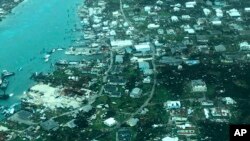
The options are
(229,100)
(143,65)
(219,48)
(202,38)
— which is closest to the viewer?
(229,100)

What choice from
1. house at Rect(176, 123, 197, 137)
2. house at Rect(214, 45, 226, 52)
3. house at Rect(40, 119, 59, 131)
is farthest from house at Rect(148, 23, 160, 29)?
house at Rect(40, 119, 59, 131)

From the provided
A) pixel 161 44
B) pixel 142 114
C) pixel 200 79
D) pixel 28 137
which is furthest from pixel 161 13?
pixel 28 137

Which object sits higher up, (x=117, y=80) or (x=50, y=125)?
(x=50, y=125)

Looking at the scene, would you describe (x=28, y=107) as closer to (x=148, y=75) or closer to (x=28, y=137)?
(x=28, y=137)

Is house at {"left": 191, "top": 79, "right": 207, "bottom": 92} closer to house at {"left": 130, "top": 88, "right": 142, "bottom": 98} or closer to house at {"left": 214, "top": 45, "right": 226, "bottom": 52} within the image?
house at {"left": 130, "top": 88, "right": 142, "bottom": 98}

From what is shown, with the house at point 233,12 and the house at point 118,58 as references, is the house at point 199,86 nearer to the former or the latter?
the house at point 118,58

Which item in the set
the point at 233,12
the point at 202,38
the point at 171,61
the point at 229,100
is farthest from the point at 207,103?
the point at 233,12

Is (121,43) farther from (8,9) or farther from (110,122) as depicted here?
(8,9)
